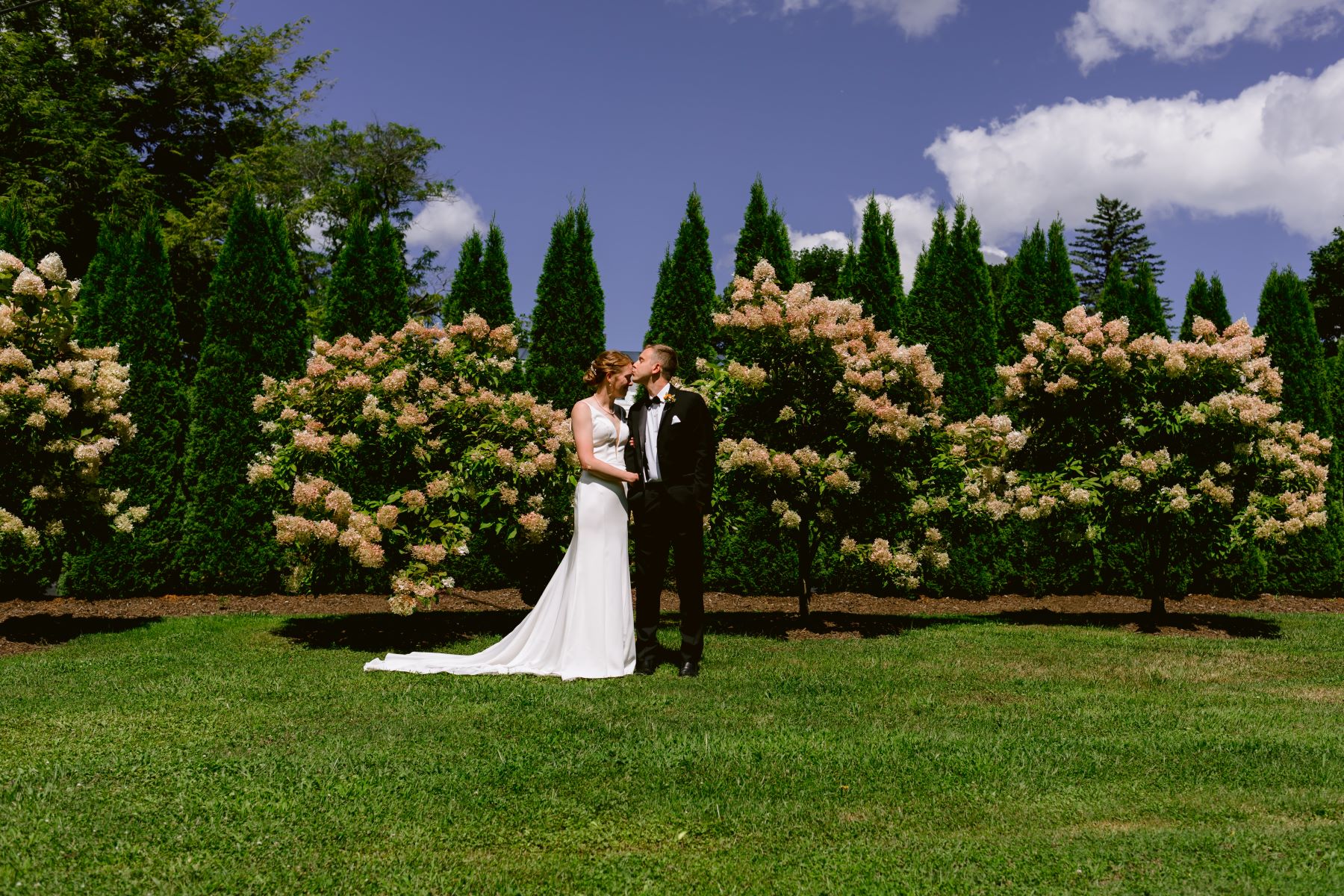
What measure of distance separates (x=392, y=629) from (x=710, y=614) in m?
3.75

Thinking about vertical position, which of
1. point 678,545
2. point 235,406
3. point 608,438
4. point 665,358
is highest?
point 235,406

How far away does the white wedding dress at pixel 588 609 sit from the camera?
7062 mm

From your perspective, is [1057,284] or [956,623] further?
[1057,284]

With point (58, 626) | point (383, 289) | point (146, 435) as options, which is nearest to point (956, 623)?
point (383, 289)

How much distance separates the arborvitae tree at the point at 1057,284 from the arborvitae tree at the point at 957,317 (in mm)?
1096

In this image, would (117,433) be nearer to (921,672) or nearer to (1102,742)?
(921,672)

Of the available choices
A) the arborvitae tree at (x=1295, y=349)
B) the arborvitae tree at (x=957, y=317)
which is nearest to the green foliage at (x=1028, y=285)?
the arborvitae tree at (x=957, y=317)

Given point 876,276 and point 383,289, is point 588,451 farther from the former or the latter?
point 876,276

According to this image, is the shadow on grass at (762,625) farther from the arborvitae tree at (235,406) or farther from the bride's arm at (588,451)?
the bride's arm at (588,451)

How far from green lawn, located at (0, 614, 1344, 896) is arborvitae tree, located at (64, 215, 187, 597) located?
494 centimetres

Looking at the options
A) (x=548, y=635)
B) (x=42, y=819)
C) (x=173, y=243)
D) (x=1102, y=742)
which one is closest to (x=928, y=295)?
(x=548, y=635)

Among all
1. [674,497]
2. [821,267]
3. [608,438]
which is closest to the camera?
[674,497]

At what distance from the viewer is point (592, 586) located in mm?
7141

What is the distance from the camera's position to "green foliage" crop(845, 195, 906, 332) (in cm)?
1441
